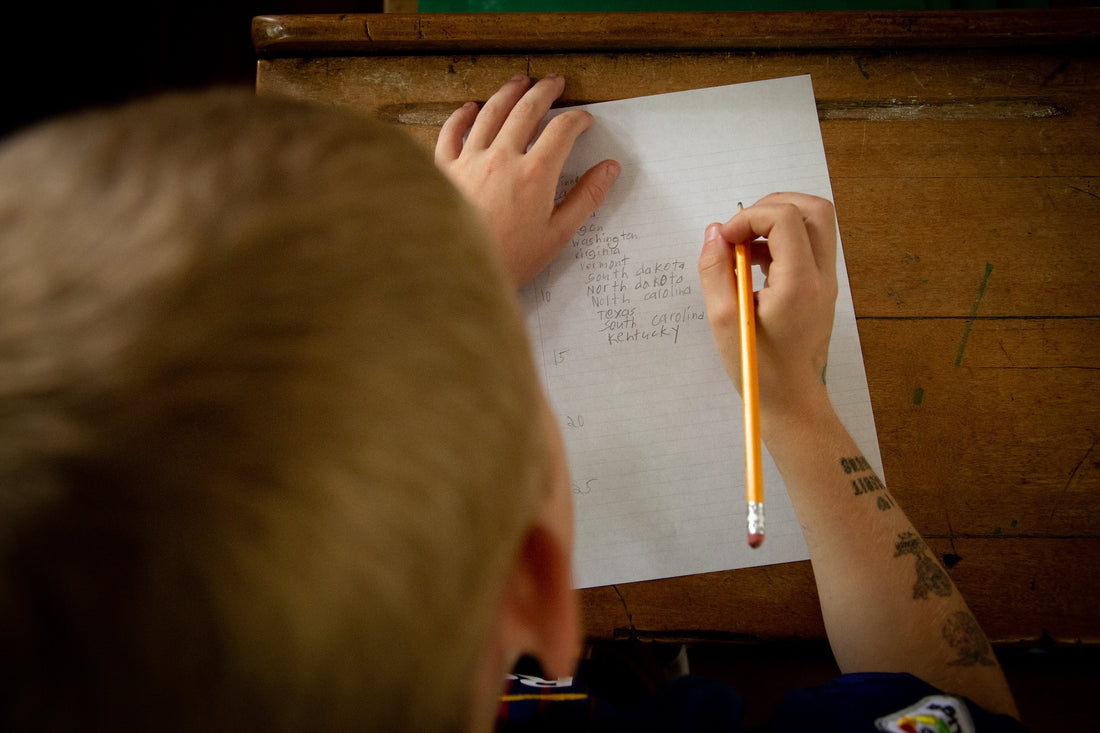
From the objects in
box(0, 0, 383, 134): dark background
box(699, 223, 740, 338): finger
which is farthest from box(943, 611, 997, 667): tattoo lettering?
box(0, 0, 383, 134): dark background

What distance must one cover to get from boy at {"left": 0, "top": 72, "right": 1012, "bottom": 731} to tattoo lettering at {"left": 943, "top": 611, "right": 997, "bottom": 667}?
1.31 feet

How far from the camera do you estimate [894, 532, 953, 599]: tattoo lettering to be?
481 millimetres

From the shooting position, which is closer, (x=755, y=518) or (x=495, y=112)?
(x=755, y=518)

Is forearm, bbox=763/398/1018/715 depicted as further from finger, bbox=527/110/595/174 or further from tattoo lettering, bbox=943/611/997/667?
finger, bbox=527/110/595/174

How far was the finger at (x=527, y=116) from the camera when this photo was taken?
60 centimetres

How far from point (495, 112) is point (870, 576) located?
1.76 ft

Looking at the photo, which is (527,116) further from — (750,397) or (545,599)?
(545,599)

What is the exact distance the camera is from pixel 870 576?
0.48m

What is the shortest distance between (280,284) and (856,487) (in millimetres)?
475

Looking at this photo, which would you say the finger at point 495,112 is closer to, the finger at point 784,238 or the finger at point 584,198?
the finger at point 584,198

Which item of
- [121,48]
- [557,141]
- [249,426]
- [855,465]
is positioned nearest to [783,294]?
[855,465]

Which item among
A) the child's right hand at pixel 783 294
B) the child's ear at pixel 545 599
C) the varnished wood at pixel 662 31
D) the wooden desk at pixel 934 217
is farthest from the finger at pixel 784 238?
the child's ear at pixel 545 599

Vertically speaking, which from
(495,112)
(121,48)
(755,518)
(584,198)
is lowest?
(755,518)

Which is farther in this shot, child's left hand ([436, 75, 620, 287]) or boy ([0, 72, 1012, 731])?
child's left hand ([436, 75, 620, 287])
